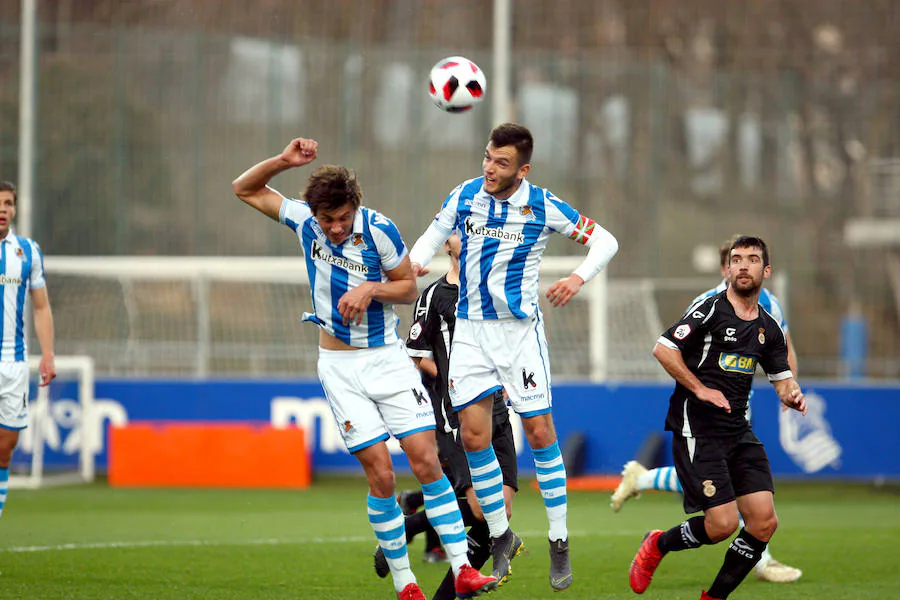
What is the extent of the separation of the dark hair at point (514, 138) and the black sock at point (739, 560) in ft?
7.73

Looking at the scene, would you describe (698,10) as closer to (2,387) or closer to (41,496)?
(41,496)

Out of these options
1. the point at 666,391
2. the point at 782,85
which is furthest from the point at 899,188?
the point at 666,391

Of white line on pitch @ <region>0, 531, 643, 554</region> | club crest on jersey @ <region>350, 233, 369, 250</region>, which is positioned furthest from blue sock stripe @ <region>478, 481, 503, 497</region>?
white line on pitch @ <region>0, 531, 643, 554</region>

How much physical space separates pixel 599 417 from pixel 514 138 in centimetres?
821

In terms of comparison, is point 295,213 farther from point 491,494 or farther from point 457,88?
point 491,494

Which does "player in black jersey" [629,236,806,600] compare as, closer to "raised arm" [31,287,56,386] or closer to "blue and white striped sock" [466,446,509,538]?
"blue and white striped sock" [466,446,509,538]

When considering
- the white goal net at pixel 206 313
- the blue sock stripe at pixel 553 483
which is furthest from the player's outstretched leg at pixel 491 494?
the white goal net at pixel 206 313

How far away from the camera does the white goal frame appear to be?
48.9ft

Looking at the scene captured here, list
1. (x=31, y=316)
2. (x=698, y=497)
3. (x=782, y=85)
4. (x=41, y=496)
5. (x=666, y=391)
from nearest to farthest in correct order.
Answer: (x=698, y=497)
(x=41, y=496)
(x=666, y=391)
(x=31, y=316)
(x=782, y=85)

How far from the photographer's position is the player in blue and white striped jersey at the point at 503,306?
7.26 metres

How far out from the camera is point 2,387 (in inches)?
348

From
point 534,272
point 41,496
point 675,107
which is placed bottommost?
point 41,496

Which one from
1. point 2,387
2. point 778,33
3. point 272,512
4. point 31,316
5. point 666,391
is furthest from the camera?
point 778,33

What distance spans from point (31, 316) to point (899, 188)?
13.6 metres
